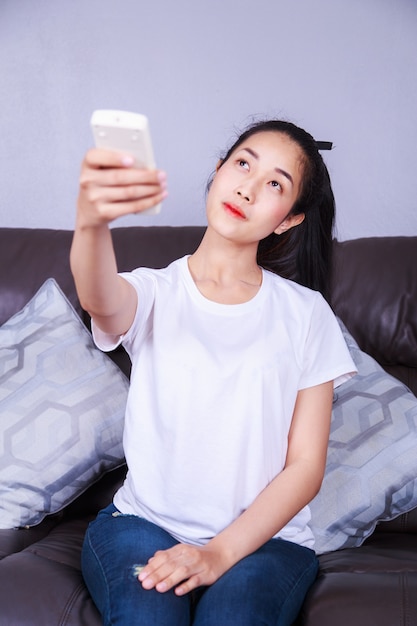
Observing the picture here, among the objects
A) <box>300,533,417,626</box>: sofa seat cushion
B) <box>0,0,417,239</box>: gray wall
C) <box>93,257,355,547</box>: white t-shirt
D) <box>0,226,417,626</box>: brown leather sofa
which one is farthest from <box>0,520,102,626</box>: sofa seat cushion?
<box>0,0,417,239</box>: gray wall

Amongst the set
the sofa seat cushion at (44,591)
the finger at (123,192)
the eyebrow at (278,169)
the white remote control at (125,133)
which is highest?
the white remote control at (125,133)

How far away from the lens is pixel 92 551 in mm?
1252

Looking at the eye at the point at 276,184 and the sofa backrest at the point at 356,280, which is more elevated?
the eye at the point at 276,184

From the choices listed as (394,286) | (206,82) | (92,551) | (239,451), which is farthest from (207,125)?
(92,551)

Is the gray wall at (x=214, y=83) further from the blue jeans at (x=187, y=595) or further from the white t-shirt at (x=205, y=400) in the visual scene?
the blue jeans at (x=187, y=595)

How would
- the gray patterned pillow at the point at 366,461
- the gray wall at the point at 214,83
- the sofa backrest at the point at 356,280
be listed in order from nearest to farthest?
the gray patterned pillow at the point at 366,461
the sofa backrest at the point at 356,280
the gray wall at the point at 214,83

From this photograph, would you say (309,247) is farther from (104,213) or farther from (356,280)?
Result: (104,213)

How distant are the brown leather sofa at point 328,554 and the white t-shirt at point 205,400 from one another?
0.15 m

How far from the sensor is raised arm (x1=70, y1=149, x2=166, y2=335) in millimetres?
886

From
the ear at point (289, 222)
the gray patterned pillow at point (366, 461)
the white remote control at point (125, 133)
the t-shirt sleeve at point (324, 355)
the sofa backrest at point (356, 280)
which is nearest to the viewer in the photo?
the white remote control at point (125, 133)

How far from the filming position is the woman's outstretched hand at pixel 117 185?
88 centimetres

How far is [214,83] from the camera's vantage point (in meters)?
2.24

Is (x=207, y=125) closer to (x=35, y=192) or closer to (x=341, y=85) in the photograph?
(x=341, y=85)

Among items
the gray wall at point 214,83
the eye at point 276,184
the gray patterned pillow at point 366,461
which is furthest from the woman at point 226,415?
the gray wall at point 214,83
